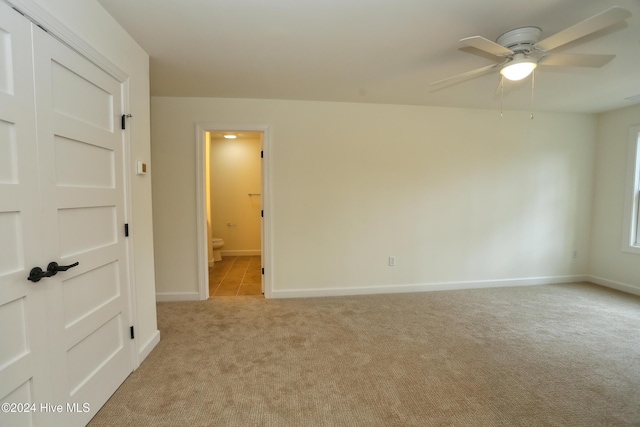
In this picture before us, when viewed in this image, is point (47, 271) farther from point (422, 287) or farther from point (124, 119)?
point (422, 287)

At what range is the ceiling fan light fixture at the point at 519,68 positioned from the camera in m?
1.79

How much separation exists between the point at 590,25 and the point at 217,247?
17.7ft

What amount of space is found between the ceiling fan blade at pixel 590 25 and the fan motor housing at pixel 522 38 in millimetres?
118

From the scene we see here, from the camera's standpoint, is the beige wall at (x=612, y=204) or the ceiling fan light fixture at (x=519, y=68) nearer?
the ceiling fan light fixture at (x=519, y=68)

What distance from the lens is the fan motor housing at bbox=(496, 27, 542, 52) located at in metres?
1.75

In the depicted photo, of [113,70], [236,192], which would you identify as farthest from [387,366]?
[236,192]

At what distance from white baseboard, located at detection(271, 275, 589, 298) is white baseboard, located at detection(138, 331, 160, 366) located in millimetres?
1378

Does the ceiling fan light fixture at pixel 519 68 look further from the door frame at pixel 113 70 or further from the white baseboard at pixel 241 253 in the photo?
the white baseboard at pixel 241 253

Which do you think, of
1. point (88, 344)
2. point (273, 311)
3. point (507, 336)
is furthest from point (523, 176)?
point (88, 344)

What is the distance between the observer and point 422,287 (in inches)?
148

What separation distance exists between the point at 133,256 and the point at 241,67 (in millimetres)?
1851

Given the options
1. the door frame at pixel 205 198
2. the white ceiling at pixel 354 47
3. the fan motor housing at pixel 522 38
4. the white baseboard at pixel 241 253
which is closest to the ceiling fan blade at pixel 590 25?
the fan motor housing at pixel 522 38

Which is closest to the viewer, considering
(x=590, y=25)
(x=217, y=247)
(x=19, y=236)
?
(x=19, y=236)

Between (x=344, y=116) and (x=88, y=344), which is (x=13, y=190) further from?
(x=344, y=116)
